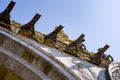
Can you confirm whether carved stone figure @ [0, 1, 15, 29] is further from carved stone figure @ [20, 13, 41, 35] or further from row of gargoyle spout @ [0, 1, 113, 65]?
carved stone figure @ [20, 13, 41, 35]

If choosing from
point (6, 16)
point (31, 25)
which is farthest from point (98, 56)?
point (6, 16)

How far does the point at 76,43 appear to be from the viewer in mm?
5816

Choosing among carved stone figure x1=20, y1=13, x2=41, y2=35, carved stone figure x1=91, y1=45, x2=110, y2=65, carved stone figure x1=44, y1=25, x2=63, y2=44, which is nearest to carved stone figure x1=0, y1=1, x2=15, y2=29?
carved stone figure x1=20, y1=13, x2=41, y2=35

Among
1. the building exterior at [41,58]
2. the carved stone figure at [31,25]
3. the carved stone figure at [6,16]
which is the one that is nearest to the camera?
the building exterior at [41,58]

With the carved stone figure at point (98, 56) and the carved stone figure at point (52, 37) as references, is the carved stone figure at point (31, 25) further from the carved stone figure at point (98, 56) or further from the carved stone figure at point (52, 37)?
the carved stone figure at point (98, 56)

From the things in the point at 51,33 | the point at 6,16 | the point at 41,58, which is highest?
the point at 51,33

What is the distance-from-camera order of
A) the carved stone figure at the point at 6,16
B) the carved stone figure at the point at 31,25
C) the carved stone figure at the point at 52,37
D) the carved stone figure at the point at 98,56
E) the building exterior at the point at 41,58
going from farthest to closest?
1. the carved stone figure at the point at 98,56
2. the carved stone figure at the point at 52,37
3. the carved stone figure at the point at 31,25
4. the carved stone figure at the point at 6,16
5. the building exterior at the point at 41,58

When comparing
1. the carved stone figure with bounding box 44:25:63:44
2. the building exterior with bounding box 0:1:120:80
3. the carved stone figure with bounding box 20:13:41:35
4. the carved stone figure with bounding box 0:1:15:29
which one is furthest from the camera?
the carved stone figure with bounding box 44:25:63:44

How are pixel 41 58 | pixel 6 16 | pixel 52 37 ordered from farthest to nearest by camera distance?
1. pixel 52 37
2. pixel 6 16
3. pixel 41 58

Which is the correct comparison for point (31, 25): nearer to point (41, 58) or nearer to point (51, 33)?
point (51, 33)

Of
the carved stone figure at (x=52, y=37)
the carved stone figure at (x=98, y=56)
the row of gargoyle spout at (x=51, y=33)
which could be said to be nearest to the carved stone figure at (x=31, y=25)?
the row of gargoyle spout at (x=51, y=33)

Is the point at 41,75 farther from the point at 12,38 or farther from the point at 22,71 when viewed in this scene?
the point at 12,38

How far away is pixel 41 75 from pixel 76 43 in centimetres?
132

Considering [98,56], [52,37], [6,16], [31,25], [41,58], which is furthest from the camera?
[98,56]
